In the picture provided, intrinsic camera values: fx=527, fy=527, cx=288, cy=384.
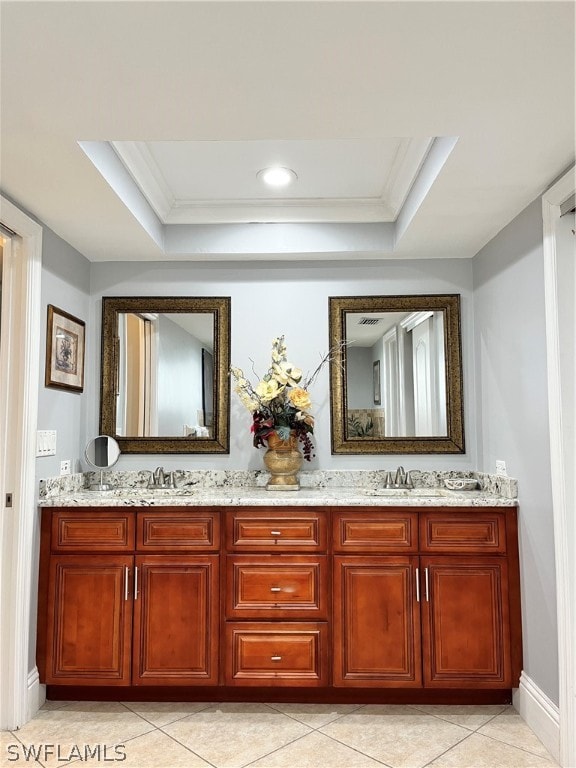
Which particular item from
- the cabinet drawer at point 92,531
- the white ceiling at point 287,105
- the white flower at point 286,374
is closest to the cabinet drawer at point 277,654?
the cabinet drawer at point 92,531

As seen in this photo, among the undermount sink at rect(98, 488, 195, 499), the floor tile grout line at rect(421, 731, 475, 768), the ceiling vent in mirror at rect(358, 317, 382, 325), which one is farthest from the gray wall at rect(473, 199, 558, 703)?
the undermount sink at rect(98, 488, 195, 499)

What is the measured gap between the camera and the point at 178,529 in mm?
2541

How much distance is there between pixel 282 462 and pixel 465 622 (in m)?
1.18

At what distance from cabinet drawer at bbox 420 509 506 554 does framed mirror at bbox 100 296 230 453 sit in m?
1.25

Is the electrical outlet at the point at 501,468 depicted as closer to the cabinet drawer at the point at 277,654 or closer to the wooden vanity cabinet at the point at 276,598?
the wooden vanity cabinet at the point at 276,598

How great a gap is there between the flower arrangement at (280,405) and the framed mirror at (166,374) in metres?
0.23

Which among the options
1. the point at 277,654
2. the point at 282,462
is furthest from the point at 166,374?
the point at 277,654

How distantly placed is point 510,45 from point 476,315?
72.2 inches

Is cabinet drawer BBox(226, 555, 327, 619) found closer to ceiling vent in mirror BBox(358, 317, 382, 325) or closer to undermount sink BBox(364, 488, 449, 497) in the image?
undermount sink BBox(364, 488, 449, 497)

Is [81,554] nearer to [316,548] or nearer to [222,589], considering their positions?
[222,589]

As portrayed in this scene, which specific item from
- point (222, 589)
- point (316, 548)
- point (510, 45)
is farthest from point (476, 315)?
point (222, 589)

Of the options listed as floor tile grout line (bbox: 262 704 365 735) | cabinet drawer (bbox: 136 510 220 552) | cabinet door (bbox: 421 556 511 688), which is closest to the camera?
floor tile grout line (bbox: 262 704 365 735)

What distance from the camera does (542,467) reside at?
222 centimetres

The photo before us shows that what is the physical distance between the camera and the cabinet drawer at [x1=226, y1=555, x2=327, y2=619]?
2.49m
